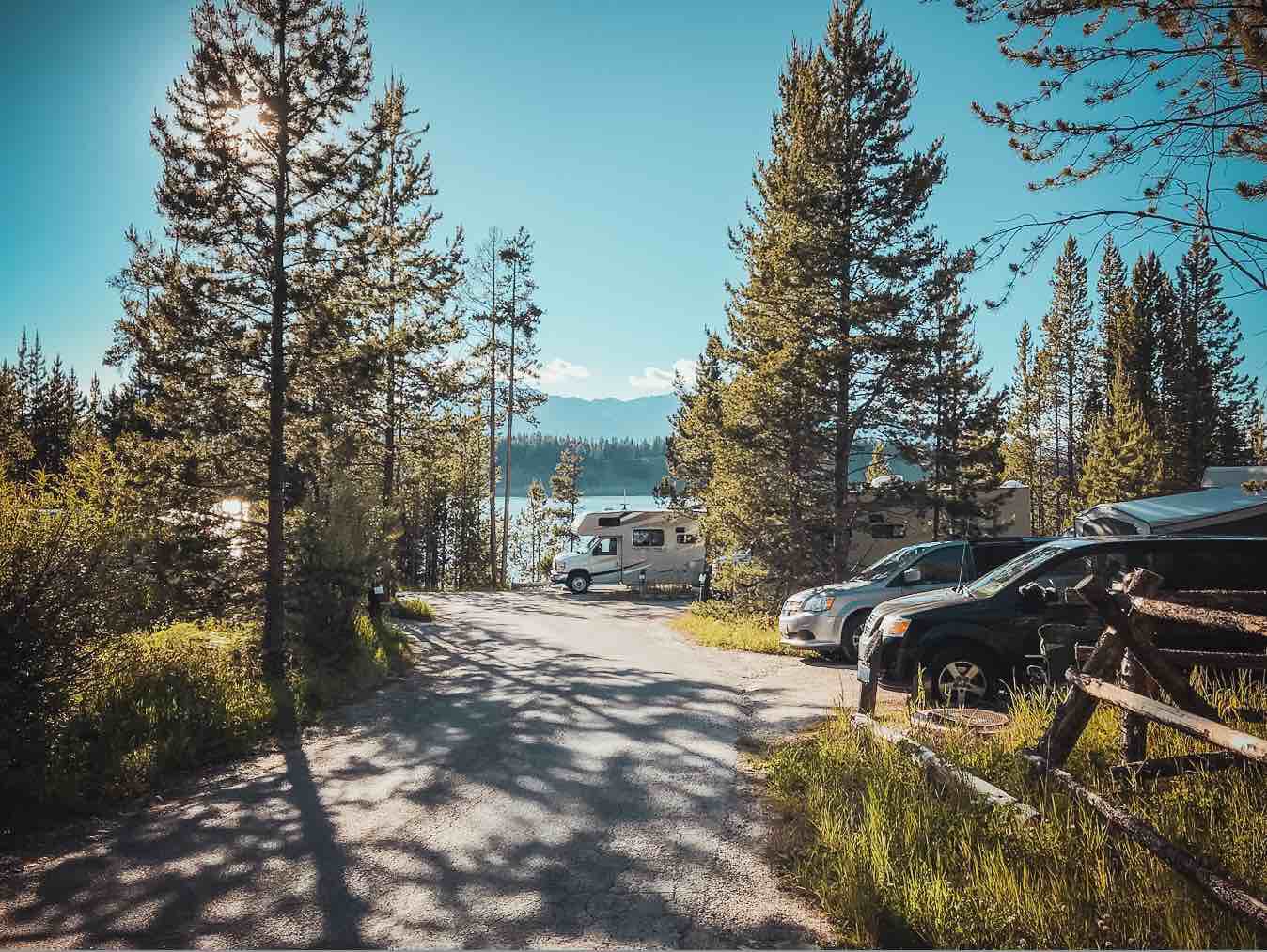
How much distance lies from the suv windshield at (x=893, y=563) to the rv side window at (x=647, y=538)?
17726mm

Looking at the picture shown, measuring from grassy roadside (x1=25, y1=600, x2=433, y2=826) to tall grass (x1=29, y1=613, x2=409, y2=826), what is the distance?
0.03 feet

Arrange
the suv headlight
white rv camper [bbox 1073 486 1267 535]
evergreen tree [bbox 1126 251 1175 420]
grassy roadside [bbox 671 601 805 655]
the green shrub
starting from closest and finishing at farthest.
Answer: the suv headlight → white rv camper [bbox 1073 486 1267 535] → grassy roadside [bbox 671 601 805 655] → the green shrub → evergreen tree [bbox 1126 251 1175 420]

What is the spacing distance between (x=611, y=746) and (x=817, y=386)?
10.6 metres

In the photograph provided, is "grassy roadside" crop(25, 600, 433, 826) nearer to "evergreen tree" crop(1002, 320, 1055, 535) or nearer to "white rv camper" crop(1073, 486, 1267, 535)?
"white rv camper" crop(1073, 486, 1267, 535)

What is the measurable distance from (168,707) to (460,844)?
438cm

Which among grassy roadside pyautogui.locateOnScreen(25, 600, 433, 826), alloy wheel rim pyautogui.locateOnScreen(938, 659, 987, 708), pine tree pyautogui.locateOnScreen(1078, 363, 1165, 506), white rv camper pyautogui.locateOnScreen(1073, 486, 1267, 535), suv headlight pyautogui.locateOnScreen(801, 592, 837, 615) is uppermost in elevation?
pine tree pyautogui.locateOnScreen(1078, 363, 1165, 506)

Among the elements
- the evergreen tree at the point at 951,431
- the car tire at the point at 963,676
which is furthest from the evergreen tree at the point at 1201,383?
the car tire at the point at 963,676

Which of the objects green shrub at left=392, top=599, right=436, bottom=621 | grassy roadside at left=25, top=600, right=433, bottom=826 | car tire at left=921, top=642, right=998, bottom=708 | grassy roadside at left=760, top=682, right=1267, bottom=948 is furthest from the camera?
green shrub at left=392, top=599, right=436, bottom=621

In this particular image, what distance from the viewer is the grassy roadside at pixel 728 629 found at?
13266 mm

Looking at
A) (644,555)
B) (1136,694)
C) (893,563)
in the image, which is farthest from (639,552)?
(1136,694)

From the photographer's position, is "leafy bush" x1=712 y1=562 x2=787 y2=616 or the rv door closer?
"leafy bush" x1=712 y1=562 x2=787 y2=616

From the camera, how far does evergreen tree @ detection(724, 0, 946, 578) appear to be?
49.6 feet

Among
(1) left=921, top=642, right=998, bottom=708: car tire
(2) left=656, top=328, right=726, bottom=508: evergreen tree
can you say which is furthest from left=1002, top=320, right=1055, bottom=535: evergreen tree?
(1) left=921, top=642, right=998, bottom=708: car tire

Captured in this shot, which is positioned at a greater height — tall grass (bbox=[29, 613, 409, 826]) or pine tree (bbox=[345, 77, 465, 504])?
pine tree (bbox=[345, 77, 465, 504])
